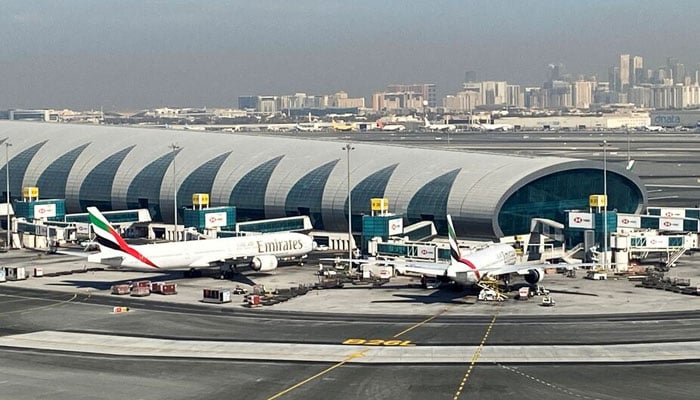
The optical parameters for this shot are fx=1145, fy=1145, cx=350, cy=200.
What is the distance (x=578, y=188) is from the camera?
444ft

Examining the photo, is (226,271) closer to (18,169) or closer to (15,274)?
(15,274)

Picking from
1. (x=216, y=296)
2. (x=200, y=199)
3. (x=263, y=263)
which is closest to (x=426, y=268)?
(x=216, y=296)

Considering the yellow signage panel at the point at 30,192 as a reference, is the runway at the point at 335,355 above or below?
below

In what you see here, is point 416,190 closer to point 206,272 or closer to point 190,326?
point 206,272

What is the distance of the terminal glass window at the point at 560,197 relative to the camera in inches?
5054

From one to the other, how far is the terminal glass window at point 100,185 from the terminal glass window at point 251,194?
20969mm

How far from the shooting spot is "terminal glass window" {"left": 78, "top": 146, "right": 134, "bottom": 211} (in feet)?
521

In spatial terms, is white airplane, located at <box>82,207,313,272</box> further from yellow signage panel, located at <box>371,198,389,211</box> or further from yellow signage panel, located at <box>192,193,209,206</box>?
yellow signage panel, located at <box>192,193,209,206</box>

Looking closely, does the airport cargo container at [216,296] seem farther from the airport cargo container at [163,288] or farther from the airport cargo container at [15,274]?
the airport cargo container at [15,274]

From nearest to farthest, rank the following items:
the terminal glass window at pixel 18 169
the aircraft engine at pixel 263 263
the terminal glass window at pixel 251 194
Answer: the aircraft engine at pixel 263 263, the terminal glass window at pixel 251 194, the terminal glass window at pixel 18 169

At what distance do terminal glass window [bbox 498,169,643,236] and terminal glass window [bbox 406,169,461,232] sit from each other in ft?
23.6

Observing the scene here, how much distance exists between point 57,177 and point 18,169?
28.6 ft

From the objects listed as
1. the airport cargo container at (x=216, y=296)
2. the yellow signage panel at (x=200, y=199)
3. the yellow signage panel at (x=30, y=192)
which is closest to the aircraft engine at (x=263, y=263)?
the airport cargo container at (x=216, y=296)

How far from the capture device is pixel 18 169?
554 ft
